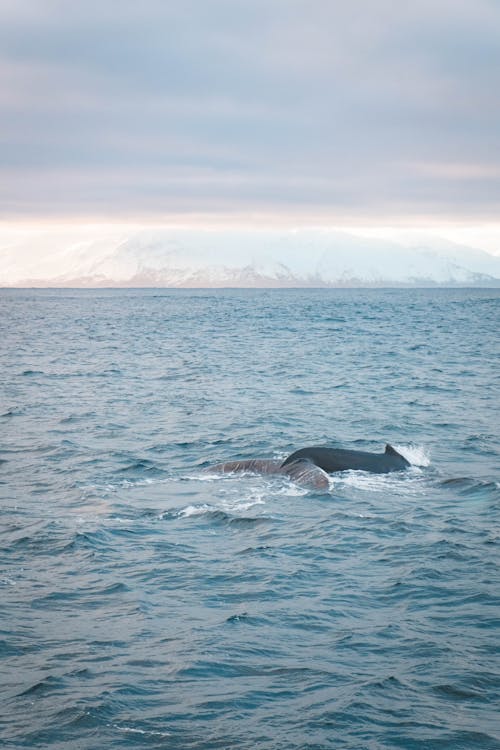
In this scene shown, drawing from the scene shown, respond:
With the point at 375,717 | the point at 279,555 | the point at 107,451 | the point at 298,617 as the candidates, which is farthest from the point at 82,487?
the point at 375,717

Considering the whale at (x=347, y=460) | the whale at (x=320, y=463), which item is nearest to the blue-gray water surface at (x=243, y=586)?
the whale at (x=320, y=463)

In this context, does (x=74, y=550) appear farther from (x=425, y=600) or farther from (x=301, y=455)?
(x=301, y=455)

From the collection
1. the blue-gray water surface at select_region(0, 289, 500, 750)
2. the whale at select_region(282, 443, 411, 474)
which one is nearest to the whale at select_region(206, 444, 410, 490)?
A: the whale at select_region(282, 443, 411, 474)

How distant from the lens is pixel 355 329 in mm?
84375

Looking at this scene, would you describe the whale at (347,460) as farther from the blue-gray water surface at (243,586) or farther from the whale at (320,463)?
the blue-gray water surface at (243,586)

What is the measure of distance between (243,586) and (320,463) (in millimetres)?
7267

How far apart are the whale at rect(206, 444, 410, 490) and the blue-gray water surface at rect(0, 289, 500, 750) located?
0.42 metres

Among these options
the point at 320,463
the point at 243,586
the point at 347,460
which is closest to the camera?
the point at 243,586

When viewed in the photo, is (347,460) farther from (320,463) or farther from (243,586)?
(243,586)

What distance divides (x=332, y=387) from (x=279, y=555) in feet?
76.0

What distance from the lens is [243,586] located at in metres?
12.5

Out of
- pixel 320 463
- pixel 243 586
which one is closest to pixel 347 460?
pixel 320 463

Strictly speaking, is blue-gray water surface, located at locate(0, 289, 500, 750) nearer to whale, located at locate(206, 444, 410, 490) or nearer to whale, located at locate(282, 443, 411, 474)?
whale, located at locate(206, 444, 410, 490)

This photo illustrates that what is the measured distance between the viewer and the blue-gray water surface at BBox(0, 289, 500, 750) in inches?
353
